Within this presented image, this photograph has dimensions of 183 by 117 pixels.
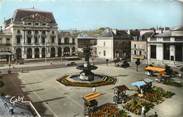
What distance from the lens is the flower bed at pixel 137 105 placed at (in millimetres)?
12706

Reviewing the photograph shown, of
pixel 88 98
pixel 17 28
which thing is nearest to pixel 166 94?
pixel 88 98

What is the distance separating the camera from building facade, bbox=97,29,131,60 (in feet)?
104

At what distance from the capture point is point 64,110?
513 inches

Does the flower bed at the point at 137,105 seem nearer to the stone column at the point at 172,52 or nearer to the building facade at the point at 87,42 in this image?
the building facade at the point at 87,42

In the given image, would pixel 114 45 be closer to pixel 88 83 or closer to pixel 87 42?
pixel 87 42

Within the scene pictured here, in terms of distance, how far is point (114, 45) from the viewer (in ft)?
107

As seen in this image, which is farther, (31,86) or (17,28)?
(17,28)

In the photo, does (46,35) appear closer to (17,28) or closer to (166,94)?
(17,28)

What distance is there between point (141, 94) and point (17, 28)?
22159mm

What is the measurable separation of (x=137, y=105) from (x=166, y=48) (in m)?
16.5

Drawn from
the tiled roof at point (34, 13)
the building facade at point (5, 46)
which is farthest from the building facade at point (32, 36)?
the building facade at point (5, 46)

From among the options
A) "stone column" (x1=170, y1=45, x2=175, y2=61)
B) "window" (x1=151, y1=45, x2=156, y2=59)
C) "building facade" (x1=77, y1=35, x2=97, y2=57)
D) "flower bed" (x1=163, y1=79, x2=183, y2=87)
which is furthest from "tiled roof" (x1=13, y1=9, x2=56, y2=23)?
"window" (x1=151, y1=45, x2=156, y2=59)

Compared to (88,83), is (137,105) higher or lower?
lower

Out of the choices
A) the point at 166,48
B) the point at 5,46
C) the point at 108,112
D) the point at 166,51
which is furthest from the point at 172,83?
the point at 5,46
